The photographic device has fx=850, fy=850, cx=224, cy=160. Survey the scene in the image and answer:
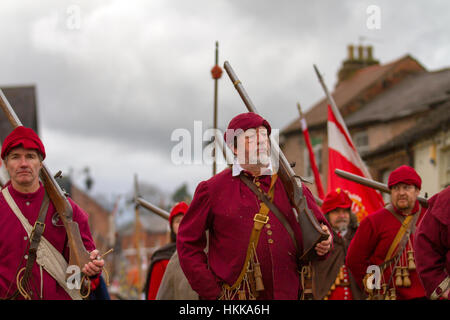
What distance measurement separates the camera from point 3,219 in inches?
228

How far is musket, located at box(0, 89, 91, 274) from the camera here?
5773mm

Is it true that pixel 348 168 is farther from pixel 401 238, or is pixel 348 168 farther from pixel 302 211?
pixel 302 211

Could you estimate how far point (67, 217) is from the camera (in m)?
5.88

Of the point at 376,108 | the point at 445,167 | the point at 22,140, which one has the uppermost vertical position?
the point at 376,108

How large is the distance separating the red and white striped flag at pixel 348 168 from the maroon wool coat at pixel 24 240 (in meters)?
6.37

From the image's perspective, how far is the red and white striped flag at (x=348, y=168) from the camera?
11687 millimetres

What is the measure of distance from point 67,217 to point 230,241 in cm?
114

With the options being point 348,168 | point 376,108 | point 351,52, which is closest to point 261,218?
point 348,168

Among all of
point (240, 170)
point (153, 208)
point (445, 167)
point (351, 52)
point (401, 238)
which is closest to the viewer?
point (240, 170)

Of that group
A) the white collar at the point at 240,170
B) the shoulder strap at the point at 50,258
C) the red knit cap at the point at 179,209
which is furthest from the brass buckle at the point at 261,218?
the red knit cap at the point at 179,209

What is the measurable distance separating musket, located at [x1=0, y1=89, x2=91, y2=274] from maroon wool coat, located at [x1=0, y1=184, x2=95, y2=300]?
0.06 m

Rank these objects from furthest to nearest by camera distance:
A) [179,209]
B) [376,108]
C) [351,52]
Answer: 1. [351,52]
2. [376,108]
3. [179,209]

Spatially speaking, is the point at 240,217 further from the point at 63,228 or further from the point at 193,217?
the point at 63,228

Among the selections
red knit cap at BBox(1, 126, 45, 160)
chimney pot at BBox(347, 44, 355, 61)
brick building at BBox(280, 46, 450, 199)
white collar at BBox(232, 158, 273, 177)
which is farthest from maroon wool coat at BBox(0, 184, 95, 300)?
chimney pot at BBox(347, 44, 355, 61)
